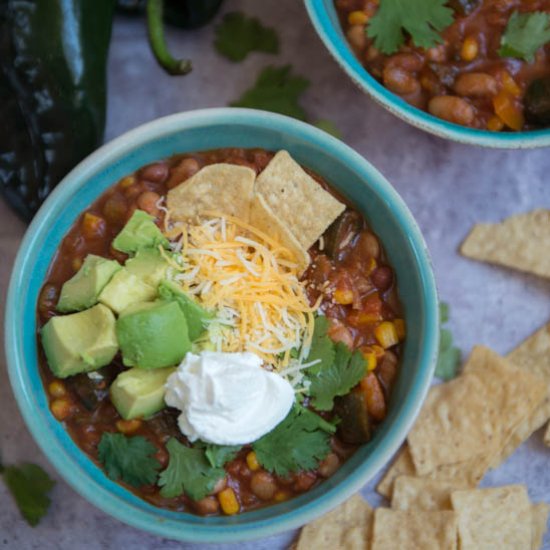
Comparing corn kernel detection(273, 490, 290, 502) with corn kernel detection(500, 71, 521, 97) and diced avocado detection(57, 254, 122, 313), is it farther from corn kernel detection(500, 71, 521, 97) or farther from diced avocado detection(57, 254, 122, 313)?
corn kernel detection(500, 71, 521, 97)

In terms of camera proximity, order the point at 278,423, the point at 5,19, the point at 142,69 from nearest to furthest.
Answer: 1. the point at 278,423
2. the point at 5,19
3. the point at 142,69

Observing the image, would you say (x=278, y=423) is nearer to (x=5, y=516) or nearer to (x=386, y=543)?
(x=386, y=543)

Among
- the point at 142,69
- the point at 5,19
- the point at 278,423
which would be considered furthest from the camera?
the point at 142,69

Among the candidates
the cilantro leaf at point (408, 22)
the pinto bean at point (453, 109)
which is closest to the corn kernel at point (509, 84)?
the pinto bean at point (453, 109)

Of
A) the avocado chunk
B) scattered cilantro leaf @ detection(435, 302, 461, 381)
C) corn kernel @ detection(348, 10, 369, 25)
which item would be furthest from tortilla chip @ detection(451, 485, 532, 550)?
corn kernel @ detection(348, 10, 369, 25)

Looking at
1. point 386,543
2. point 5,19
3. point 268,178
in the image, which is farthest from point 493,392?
point 5,19

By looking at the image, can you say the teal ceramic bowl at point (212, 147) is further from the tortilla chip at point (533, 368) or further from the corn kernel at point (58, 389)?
the tortilla chip at point (533, 368)

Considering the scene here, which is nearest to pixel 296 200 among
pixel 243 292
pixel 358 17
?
pixel 243 292
